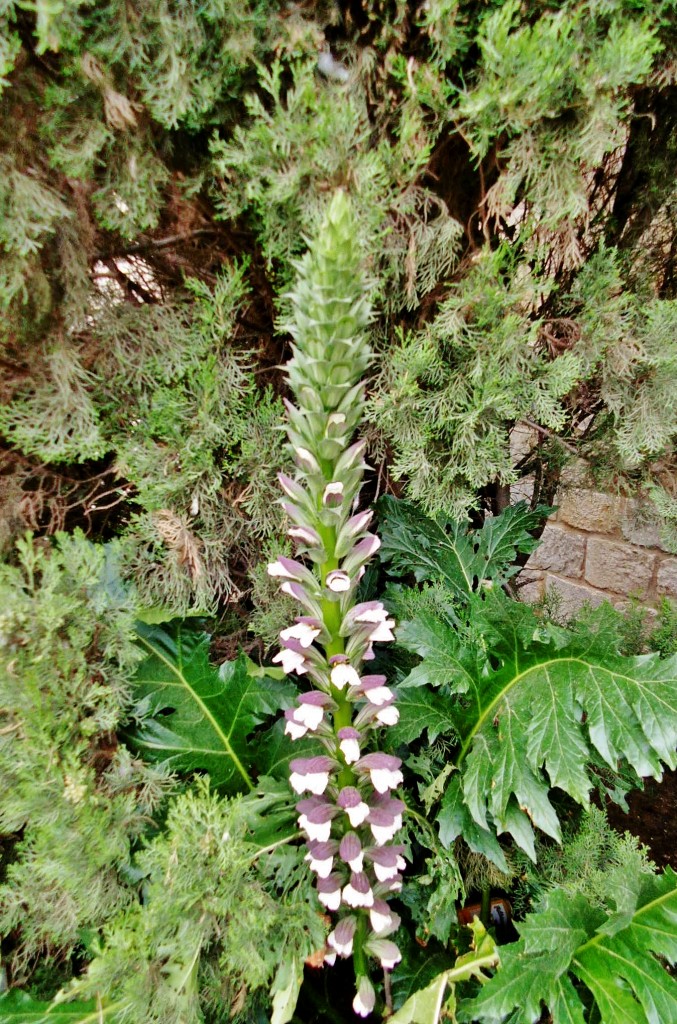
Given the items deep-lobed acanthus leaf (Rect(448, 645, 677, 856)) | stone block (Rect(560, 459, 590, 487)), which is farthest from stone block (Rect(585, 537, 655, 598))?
deep-lobed acanthus leaf (Rect(448, 645, 677, 856))

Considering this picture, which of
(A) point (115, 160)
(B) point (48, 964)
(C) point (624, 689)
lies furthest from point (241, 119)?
(B) point (48, 964)

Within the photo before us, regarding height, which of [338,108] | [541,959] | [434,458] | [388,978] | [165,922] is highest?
[338,108]

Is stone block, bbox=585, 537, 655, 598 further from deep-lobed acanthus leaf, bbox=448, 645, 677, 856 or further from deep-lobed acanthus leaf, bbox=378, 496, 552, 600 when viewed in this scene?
deep-lobed acanthus leaf, bbox=448, 645, 677, 856

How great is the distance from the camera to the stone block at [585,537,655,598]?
2607mm

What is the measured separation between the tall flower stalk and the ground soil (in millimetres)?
1247

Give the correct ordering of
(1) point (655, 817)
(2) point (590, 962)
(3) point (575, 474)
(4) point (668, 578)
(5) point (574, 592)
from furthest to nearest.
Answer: (5) point (574, 592)
(4) point (668, 578)
(1) point (655, 817)
(3) point (575, 474)
(2) point (590, 962)

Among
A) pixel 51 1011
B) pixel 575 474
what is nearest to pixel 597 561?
pixel 575 474

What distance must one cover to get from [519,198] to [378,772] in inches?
45.3

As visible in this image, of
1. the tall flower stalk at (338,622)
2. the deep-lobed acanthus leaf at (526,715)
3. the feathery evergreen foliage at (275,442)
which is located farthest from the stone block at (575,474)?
the tall flower stalk at (338,622)

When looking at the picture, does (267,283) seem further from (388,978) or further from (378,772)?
(388,978)

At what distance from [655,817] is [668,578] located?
1077mm

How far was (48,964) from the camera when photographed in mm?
1151

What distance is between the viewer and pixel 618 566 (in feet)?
8.89

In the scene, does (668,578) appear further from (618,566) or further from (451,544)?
(451,544)
